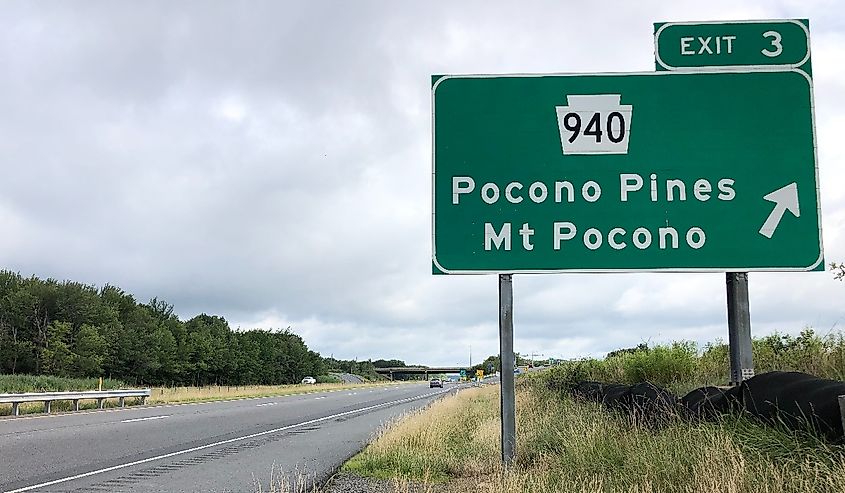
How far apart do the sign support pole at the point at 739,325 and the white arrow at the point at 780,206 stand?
1.37 feet

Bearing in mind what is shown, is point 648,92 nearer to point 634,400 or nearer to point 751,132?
point 751,132

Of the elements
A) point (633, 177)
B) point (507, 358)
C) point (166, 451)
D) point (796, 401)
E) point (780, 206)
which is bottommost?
point (166, 451)

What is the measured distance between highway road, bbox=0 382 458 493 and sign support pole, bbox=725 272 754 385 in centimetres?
521

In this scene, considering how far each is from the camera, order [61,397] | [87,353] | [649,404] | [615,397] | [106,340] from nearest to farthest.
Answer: [649,404]
[615,397]
[61,397]
[87,353]
[106,340]

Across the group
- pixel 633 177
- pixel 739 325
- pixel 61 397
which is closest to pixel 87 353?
pixel 61 397

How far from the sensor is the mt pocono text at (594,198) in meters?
6.55

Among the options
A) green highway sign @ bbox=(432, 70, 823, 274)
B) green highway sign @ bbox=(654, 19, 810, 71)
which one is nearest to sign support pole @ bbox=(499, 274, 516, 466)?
green highway sign @ bbox=(432, 70, 823, 274)

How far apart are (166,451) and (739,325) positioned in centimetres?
1147

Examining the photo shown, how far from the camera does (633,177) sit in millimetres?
6633

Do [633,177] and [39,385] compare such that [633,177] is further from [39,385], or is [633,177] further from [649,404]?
[39,385]

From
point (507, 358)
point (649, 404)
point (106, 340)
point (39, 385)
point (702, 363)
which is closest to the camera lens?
point (507, 358)

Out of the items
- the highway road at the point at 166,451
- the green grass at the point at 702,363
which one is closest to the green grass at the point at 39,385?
the highway road at the point at 166,451

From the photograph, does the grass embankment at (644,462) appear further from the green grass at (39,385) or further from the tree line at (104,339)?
the tree line at (104,339)

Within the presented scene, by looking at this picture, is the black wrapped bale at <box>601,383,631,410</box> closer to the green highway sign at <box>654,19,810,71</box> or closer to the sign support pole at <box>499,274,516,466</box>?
the sign support pole at <box>499,274,516,466</box>
